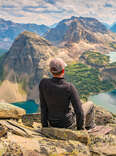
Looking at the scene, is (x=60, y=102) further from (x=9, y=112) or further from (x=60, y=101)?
(x=9, y=112)

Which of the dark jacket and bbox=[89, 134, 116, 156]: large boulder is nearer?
bbox=[89, 134, 116, 156]: large boulder

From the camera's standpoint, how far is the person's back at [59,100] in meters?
8.27

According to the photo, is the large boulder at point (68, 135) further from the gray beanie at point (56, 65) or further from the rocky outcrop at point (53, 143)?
the gray beanie at point (56, 65)

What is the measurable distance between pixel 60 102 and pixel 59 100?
134 millimetres

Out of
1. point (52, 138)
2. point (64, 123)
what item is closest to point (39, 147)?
point (52, 138)

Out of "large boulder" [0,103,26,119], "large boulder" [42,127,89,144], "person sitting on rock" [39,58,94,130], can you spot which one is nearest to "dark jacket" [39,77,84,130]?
"person sitting on rock" [39,58,94,130]

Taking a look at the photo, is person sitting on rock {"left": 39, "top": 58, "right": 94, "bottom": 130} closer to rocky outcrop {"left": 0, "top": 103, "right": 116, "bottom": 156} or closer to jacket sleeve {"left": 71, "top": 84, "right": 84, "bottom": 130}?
jacket sleeve {"left": 71, "top": 84, "right": 84, "bottom": 130}

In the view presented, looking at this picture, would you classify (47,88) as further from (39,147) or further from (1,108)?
(1,108)

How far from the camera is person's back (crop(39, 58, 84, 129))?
827 cm

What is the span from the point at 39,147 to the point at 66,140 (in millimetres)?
1665

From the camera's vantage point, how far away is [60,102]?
8.65 meters

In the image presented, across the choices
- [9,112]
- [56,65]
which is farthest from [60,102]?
[9,112]

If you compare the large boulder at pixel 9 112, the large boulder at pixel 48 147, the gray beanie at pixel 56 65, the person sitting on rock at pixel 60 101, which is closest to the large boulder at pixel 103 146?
the large boulder at pixel 48 147

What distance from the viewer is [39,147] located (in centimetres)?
736
